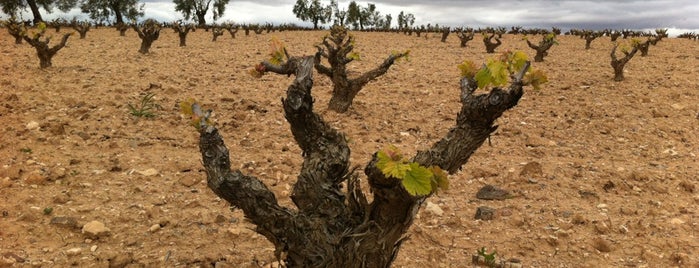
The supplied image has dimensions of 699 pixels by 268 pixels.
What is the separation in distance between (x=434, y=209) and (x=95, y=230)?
3773 millimetres

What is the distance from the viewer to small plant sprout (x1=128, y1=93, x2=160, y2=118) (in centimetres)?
902

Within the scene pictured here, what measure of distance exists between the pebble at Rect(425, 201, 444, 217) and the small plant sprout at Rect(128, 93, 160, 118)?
554 cm

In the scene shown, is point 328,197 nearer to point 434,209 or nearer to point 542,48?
point 434,209

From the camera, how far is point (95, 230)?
514cm

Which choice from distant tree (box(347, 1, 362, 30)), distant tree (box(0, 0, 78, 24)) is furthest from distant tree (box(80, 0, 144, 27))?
distant tree (box(347, 1, 362, 30))

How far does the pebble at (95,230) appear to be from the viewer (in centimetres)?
511

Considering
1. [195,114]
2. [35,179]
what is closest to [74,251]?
[35,179]

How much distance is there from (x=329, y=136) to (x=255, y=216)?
84 centimetres

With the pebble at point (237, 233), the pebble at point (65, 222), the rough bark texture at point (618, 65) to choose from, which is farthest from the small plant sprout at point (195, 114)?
the rough bark texture at point (618, 65)

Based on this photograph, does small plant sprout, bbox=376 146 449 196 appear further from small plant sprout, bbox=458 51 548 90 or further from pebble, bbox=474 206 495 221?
pebble, bbox=474 206 495 221

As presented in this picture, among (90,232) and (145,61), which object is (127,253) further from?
(145,61)

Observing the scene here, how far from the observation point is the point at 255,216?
3.57 m

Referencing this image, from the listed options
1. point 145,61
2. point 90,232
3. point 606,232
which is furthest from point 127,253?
point 145,61

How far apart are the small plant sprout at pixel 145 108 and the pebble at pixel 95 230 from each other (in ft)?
13.4
